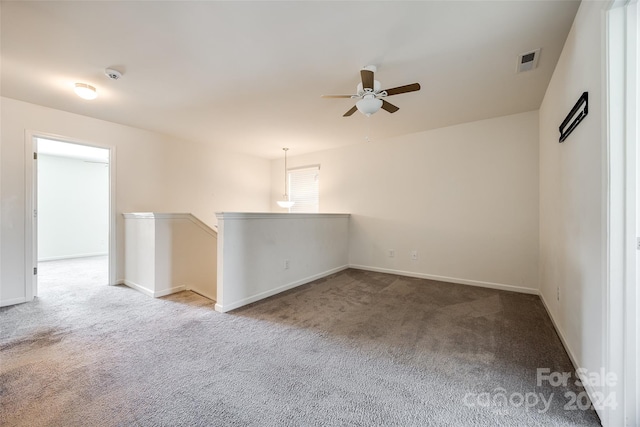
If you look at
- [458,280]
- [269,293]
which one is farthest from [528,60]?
[269,293]

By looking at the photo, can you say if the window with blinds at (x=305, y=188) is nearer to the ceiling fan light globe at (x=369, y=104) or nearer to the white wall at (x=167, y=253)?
the white wall at (x=167, y=253)

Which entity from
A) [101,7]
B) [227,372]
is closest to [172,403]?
[227,372]

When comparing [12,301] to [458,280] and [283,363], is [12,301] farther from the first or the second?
[458,280]

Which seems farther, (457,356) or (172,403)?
(457,356)

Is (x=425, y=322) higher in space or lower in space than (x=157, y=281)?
lower

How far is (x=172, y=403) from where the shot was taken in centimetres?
141

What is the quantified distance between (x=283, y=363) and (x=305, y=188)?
418cm

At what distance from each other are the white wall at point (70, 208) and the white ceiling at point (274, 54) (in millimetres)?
3868

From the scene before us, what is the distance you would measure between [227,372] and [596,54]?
9.85ft

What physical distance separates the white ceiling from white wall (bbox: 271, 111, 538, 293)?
0.50m

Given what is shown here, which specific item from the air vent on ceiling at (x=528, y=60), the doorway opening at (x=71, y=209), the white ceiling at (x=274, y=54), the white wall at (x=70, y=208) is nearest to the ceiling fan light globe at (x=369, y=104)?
the white ceiling at (x=274, y=54)

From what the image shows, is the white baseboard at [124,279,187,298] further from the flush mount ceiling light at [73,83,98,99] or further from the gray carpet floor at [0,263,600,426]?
the flush mount ceiling light at [73,83,98,99]

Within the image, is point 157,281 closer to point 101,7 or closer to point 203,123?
point 203,123

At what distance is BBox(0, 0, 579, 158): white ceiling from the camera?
1.68 m
